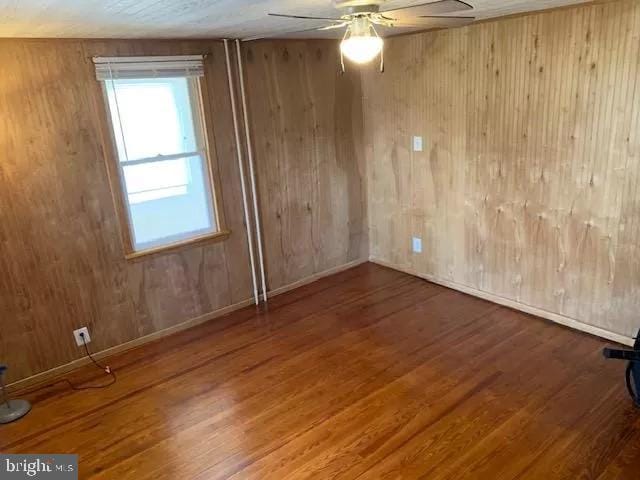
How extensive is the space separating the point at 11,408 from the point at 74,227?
3.69ft

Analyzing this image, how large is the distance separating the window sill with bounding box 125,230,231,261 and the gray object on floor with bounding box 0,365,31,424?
1044 mm

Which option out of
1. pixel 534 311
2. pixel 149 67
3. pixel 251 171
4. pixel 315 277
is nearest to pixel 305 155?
pixel 251 171

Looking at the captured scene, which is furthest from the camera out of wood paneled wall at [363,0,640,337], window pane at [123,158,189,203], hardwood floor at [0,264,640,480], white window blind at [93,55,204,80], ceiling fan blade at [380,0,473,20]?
window pane at [123,158,189,203]

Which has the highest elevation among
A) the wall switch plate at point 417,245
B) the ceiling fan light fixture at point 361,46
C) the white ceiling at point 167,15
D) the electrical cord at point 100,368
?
the white ceiling at point 167,15

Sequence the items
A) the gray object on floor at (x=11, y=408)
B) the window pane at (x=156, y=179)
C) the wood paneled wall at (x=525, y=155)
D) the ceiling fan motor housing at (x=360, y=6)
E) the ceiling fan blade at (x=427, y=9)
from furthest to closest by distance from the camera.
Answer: the window pane at (x=156, y=179) < the wood paneled wall at (x=525, y=155) < the gray object on floor at (x=11, y=408) < the ceiling fan motor housing at (x=360, y=6) < the ceiling fan blade at (x=427, y=9)

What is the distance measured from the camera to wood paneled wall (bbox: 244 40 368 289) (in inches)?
153

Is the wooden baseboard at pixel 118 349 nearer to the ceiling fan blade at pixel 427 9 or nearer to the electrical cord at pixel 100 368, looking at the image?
the electrical cord at pixel 100 368

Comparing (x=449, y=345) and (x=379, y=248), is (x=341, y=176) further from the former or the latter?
(x=449, y=345)

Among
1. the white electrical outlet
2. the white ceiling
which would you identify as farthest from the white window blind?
the white electrical outlet

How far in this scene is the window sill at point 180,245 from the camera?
3.43 m

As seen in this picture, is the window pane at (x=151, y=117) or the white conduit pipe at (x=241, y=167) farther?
the white conduit pipe at (x=241, y=167)

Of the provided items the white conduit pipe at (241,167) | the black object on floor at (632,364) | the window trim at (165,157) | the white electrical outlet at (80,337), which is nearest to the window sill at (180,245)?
the window trim at (165,157)

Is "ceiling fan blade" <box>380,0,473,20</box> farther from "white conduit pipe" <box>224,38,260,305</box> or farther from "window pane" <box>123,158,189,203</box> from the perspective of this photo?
"window pane" <box>123,158,189,203</box>

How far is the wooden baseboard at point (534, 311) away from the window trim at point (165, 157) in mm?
1844
